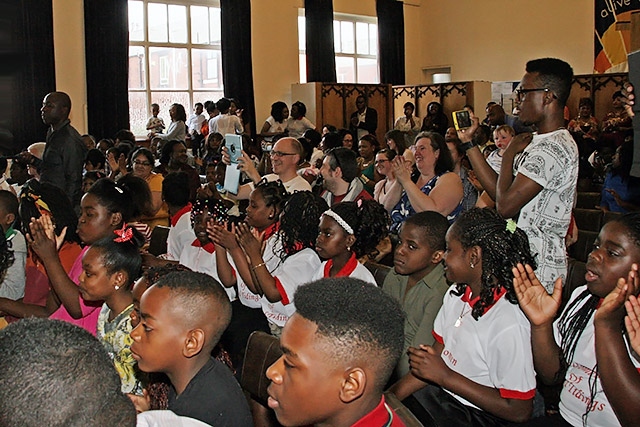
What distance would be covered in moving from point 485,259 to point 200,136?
8.80 m

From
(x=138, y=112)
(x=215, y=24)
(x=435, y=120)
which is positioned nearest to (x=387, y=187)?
(x=435, y=120)

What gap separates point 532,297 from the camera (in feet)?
6.75

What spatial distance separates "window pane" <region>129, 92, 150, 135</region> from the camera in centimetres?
1164

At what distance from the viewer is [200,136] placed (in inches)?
420

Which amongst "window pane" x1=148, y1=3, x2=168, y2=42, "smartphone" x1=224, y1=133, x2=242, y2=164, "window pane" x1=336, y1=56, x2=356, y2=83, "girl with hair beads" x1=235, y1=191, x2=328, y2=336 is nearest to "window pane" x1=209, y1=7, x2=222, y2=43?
"window pane" x1=148, y1=3, x2=168, y2=42

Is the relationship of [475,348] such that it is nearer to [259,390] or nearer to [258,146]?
[259,390]

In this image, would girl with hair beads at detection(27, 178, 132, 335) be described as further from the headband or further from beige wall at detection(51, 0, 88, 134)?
beige wall at detection(51, 0, 88, 134)

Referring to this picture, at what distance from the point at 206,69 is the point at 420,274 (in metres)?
10.5

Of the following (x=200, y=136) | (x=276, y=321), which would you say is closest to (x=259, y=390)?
(x=276, y=321)

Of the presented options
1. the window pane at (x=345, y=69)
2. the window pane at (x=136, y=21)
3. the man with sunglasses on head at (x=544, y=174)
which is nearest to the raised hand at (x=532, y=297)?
the man with sunglasses on head at (x=544, y=174)

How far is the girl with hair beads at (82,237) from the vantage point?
2.81 metres

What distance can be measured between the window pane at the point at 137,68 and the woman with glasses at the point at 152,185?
645cm

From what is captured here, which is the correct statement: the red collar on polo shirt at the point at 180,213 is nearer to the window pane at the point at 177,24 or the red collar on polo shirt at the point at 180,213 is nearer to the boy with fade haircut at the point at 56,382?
the boy with fade haircut at the point at 56,382

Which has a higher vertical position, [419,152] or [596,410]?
[419,152]
